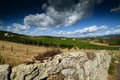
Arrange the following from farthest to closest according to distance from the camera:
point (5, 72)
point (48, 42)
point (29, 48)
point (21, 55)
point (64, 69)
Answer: point (48, 42), point (29, 48), point (21, 55), point (64, 69), point (5, 72)

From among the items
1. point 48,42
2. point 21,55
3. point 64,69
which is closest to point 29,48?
point 21,55

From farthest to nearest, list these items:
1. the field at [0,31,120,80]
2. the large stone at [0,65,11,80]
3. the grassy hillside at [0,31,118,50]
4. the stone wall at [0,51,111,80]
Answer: the grassy hillside at [0,31,118,50] → the field at [0,31,120,80] → the stone wall at [0,51,111,80] → the large stone at [0,65,11,80]

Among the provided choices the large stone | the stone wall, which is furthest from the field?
the large stone

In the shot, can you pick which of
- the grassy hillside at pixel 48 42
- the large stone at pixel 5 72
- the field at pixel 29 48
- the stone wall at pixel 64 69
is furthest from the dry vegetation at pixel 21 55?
the grassy hillside at pixel 48 42

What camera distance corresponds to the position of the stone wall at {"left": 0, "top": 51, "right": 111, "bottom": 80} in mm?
9745

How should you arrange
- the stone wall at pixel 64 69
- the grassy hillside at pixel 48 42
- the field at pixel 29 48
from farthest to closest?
the grassy hillside at pixel 48 42, the field at pixel 29 48, the stone wall at pixel 64 69

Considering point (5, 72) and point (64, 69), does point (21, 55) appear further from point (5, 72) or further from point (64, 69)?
point (5, 72)

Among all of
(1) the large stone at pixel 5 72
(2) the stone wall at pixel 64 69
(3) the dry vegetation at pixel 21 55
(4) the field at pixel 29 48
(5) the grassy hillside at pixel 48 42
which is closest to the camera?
(1) the large stone at pixel 5 72

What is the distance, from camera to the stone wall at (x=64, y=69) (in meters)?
9.74

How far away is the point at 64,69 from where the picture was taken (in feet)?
38.3

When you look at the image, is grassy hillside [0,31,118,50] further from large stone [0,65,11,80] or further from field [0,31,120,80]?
large stone [0,65,11,80]

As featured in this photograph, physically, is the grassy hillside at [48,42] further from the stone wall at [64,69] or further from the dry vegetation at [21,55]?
the stone wall at [64,69]

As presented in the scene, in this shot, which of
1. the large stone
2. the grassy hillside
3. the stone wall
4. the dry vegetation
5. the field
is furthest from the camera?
the grassy hillside

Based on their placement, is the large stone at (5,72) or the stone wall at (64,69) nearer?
the large stone at (5,72)
